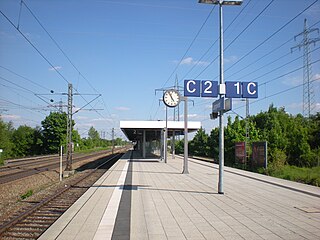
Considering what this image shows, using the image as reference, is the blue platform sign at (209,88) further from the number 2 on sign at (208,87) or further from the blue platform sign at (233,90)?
the blue platform sign at (233,90)

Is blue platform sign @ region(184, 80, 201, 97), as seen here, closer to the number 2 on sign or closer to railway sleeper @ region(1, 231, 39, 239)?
the number 2 on sign

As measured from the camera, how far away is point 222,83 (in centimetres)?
Result: 1134

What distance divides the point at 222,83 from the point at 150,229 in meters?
6.44

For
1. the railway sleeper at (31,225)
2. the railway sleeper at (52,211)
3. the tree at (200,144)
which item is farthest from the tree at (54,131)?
the railway sleeper at (31,225)

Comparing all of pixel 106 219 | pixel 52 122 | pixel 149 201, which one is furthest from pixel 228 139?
pixel 52 122

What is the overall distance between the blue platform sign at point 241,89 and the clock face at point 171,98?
6.43m

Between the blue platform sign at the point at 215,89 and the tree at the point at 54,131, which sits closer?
the blue platform sign at the point at 215,89

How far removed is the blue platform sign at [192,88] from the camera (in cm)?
1209

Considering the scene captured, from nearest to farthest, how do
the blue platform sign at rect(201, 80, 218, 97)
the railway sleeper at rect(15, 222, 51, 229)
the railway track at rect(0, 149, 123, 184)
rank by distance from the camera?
the railway sleeper at rect(15, 222, 51, 229), the blue platform sign at rect(201, 80, 218, 97), the railway track at rect(0, 149, 123, 184)

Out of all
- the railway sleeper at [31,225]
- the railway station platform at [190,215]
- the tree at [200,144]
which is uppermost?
the tree at [200,144]

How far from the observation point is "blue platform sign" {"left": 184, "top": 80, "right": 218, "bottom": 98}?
1198cm

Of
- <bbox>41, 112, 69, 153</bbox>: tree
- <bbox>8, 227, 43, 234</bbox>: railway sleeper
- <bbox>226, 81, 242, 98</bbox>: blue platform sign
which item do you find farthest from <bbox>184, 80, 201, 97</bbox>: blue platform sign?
<bbox>41, 112, 69, 153</bbox>: tree

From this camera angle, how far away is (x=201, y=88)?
1208cm

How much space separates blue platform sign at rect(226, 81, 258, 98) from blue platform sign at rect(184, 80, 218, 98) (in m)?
0.51
